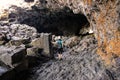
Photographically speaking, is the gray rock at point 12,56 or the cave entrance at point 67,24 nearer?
the gray rock at point 12,56

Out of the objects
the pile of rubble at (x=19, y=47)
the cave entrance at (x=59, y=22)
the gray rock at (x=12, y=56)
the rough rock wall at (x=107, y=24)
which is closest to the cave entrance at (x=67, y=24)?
the cave entrance at (x=59, y=22)

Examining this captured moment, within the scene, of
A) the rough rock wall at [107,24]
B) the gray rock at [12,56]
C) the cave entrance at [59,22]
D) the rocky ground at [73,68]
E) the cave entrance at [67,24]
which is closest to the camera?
the rough rock wall at [107,24]

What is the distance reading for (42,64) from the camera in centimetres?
1105

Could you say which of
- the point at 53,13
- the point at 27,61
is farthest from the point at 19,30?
the point at 27,61

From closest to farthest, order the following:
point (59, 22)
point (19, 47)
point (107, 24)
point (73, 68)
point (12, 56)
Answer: point (107, 24) → point (12, 56) → point (73, 68) → point (19, 47) → point (59, 22)

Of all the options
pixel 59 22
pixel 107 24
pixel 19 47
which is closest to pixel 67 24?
pixel 59 22

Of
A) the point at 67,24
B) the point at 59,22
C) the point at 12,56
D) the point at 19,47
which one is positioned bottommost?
the point at 12,56

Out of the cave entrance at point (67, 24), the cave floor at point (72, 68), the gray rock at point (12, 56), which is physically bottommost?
Result: the cave floor at point (72, 68)

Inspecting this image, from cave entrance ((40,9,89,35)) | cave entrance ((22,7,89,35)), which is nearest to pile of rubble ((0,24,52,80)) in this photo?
cave entrance ((22,7,89,35))

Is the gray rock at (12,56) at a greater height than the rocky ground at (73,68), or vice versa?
the gray rock at (12,56)

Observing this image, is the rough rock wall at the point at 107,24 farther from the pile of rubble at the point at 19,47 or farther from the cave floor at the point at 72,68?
the pile of rubble at the point at 19,47

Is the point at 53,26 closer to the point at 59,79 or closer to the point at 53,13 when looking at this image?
the point at 53,13

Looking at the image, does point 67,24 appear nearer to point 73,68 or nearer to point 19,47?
point 19,47

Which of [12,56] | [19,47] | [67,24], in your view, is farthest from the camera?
[67,24]
